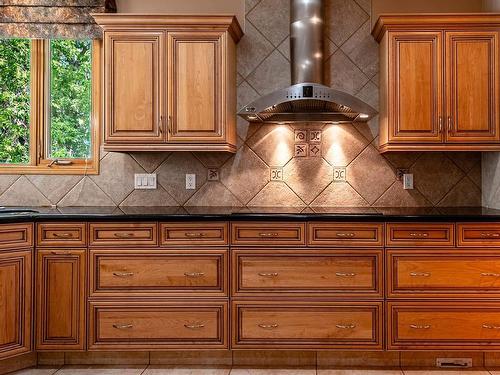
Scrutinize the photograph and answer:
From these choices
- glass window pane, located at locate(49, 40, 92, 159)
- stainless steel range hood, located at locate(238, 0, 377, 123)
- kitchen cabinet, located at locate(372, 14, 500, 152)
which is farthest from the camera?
glass window pane, located at locate(49, 40, 92, 159)

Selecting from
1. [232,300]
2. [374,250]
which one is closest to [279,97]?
[374,250]

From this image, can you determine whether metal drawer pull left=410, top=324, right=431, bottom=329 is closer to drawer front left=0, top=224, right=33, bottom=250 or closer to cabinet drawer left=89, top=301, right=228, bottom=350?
cabinet drawer left=89, top=301, right=228, bottom=350

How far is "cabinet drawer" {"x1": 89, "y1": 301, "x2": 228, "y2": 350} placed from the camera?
2754mm

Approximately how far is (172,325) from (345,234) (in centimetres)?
118

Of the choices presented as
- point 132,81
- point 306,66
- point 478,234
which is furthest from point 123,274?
point 478,234

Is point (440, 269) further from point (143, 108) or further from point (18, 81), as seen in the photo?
point (18, 81)

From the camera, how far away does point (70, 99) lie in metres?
3.51

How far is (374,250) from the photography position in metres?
2.73

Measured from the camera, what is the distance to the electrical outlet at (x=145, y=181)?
3432mm

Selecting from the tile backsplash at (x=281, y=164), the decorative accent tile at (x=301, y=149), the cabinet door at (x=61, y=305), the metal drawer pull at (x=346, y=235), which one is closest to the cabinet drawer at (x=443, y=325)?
the metal drawer pull at (x=346, y=235)

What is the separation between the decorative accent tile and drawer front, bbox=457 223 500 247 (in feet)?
3.91

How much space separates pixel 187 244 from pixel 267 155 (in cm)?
102

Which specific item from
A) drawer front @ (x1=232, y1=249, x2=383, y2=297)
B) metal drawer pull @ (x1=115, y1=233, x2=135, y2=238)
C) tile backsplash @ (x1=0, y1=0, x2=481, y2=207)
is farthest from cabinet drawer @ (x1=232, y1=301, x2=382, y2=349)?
tile backsplash @ (x1=0, y1=0, x2=481, y2=207)

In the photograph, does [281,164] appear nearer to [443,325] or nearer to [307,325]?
[307,325]
